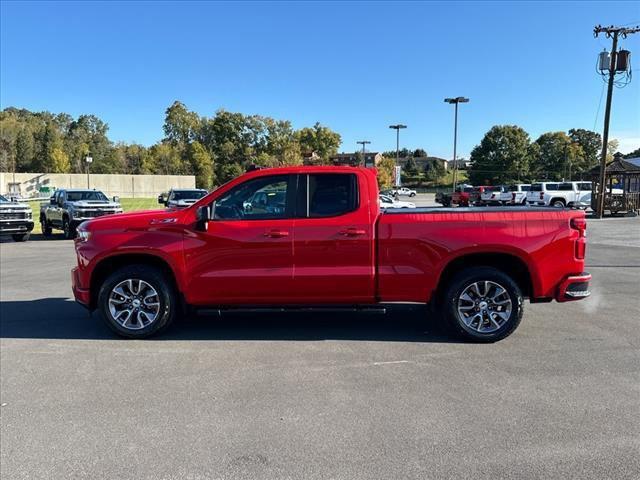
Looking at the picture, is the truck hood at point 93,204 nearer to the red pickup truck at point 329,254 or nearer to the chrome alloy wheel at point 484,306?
the red pickup truck at point 329,254

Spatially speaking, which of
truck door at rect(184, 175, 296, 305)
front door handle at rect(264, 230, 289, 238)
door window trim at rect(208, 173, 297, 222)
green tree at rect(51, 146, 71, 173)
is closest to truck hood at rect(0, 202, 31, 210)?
truck door at rect(184, 175, 296, 305)

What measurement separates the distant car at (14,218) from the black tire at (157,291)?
13.9 metres

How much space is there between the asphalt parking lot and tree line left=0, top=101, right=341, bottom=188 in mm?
68747

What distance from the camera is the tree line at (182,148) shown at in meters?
79.4

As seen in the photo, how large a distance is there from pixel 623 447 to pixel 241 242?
3.81m

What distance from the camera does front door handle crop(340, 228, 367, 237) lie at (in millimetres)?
5504

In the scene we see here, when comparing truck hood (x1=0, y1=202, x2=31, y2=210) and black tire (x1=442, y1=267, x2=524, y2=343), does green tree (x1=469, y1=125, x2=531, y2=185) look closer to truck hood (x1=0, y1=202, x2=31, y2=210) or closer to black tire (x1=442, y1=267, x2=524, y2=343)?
truck hood (x1=0, y1=202, x2=31, y2=210)

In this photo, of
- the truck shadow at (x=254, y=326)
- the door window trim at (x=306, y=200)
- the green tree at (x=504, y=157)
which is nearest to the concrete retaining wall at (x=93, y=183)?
the green tree at (x=504, y=157)

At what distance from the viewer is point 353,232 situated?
550 cm

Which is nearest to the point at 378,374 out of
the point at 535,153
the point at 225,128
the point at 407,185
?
the point at 225,128

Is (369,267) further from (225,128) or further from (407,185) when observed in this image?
(407,185)

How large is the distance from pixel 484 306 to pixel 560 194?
105 feet

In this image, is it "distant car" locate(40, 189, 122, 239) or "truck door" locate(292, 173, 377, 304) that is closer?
"truck door" locate(292, 173, 377, 304)

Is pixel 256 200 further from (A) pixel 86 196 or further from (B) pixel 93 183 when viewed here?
(B) pixel 93 183
